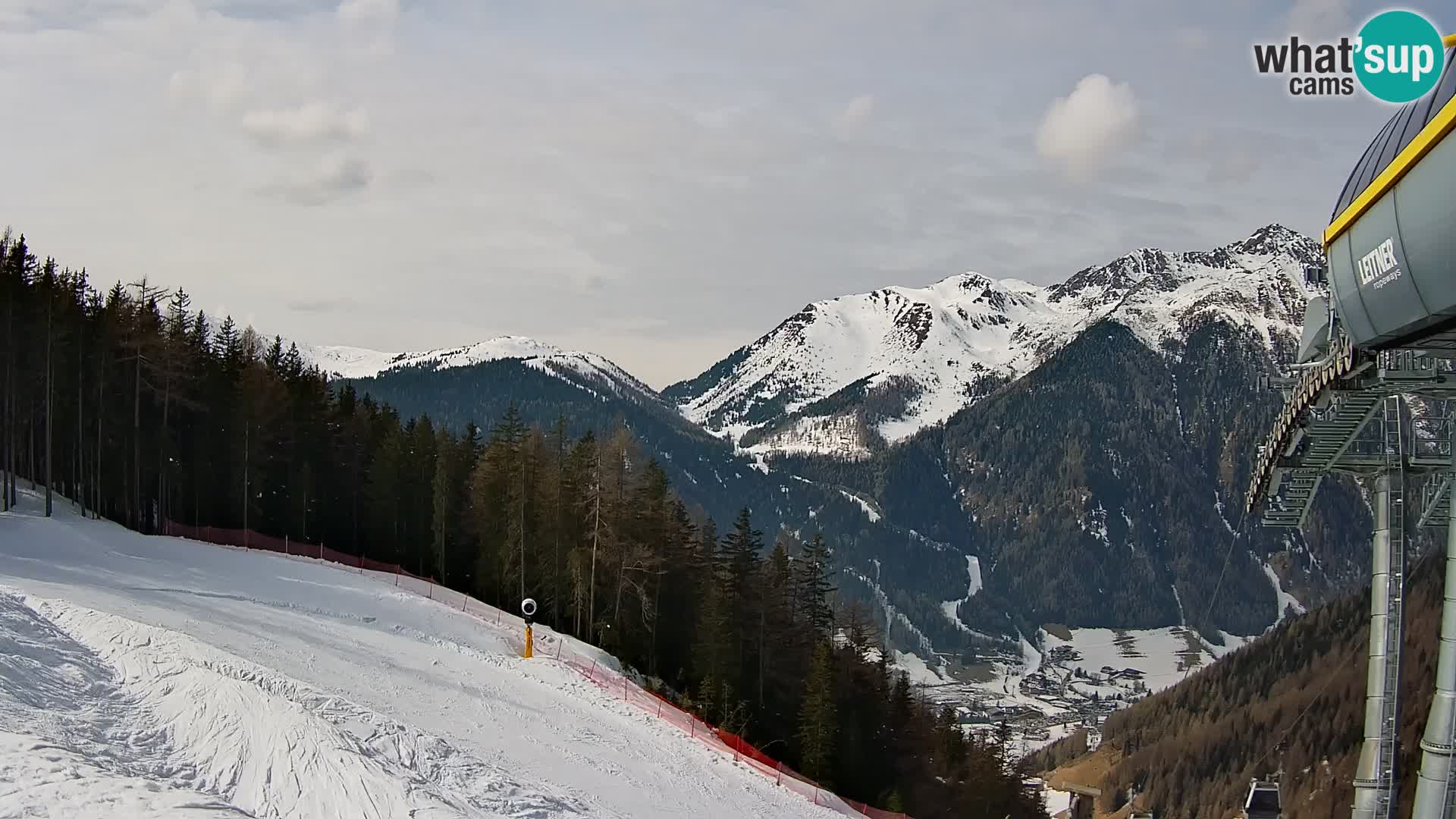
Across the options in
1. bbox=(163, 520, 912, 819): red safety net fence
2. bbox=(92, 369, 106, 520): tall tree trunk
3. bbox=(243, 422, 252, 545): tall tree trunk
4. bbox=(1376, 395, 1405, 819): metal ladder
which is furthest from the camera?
bbox=(243, 422, 252, 545): tall tree trunk

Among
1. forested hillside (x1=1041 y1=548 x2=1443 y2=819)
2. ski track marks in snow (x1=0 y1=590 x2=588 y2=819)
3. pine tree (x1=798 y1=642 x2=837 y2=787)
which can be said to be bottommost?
forested hillside (x1=1041 y1=548 x2=1443 y2=819)

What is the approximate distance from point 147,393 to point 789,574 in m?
31.9

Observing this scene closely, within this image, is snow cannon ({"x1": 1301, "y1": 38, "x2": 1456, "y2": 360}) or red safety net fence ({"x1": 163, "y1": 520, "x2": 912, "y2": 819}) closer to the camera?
snow cannon ({"x1": 1301, "y1": 38, "x2": 1456, "y2": 360})

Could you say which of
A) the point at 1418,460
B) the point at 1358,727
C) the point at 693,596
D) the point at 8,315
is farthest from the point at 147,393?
the point at 1358,727

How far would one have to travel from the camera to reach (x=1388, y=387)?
17766 millimetres

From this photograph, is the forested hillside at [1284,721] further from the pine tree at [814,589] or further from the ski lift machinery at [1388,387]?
the pine tree at [814,589]

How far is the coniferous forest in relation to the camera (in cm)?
4803

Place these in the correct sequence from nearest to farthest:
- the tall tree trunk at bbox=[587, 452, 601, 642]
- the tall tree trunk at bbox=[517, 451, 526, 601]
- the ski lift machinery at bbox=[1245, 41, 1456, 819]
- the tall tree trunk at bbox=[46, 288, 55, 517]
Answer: the ski lift machinery at bbox=[1245, 41, 1456, 819], the tall tree trunk at bbox=[46, 288, 55, 517], the tall tree trunk at bbox=[587, 452, 601, 642], the tall tree trunk at bbox=[517, 451, 526, 601]

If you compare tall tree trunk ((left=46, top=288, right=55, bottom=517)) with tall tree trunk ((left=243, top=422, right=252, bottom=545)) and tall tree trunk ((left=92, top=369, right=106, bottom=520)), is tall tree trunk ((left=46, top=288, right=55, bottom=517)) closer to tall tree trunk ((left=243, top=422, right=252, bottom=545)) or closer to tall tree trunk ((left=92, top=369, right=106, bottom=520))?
tall tree trunk ((left=92, top=369, right=106, bottom=520))

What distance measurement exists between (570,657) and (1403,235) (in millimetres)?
30387

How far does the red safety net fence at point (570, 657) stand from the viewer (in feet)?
104

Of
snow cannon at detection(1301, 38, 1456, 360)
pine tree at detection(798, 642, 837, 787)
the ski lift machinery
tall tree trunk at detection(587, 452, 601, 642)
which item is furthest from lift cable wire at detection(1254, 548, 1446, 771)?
snow cannon at detection(1301, 38, 1456, 360)

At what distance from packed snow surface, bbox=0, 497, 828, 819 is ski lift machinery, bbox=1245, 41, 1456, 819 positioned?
498 inches

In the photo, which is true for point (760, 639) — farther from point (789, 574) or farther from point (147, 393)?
point (147, 393)
